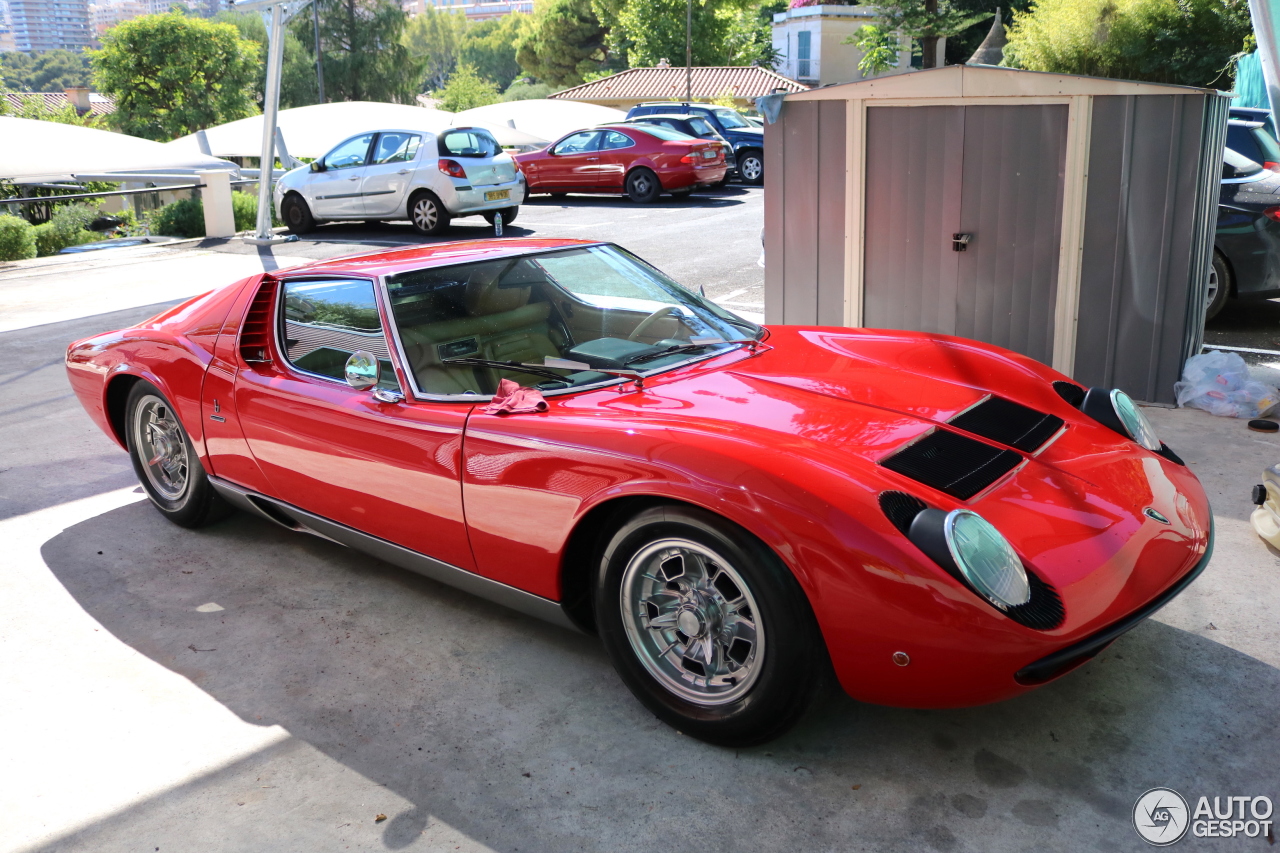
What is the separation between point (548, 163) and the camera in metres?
19.5

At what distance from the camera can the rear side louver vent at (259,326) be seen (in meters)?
4.12

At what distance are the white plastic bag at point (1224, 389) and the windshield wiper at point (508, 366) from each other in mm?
4110

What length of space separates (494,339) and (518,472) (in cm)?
83

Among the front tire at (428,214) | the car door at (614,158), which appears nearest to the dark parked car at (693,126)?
the car door at (614,158)

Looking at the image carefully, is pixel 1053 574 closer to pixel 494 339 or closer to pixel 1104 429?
pixel 1104 429

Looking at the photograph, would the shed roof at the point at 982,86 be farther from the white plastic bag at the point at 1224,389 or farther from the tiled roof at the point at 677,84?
the tiled roof at the point at 677,84

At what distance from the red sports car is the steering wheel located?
2 cm

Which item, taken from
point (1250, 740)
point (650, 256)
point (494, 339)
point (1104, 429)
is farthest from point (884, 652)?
point (650, 256)

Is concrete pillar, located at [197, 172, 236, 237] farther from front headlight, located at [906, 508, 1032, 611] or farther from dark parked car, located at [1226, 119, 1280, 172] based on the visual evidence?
front headlight, located at [906, 508, 1032, 611]

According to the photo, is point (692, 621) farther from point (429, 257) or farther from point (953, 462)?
point (429, 257)

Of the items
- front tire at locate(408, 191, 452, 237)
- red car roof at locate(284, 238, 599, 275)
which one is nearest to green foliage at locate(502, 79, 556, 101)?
front tire at locate(408, 191, 452, 237)

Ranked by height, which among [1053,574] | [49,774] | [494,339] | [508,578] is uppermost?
[494,339]

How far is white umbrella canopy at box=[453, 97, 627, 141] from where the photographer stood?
29.6 metres

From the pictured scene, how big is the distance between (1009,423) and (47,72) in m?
171
